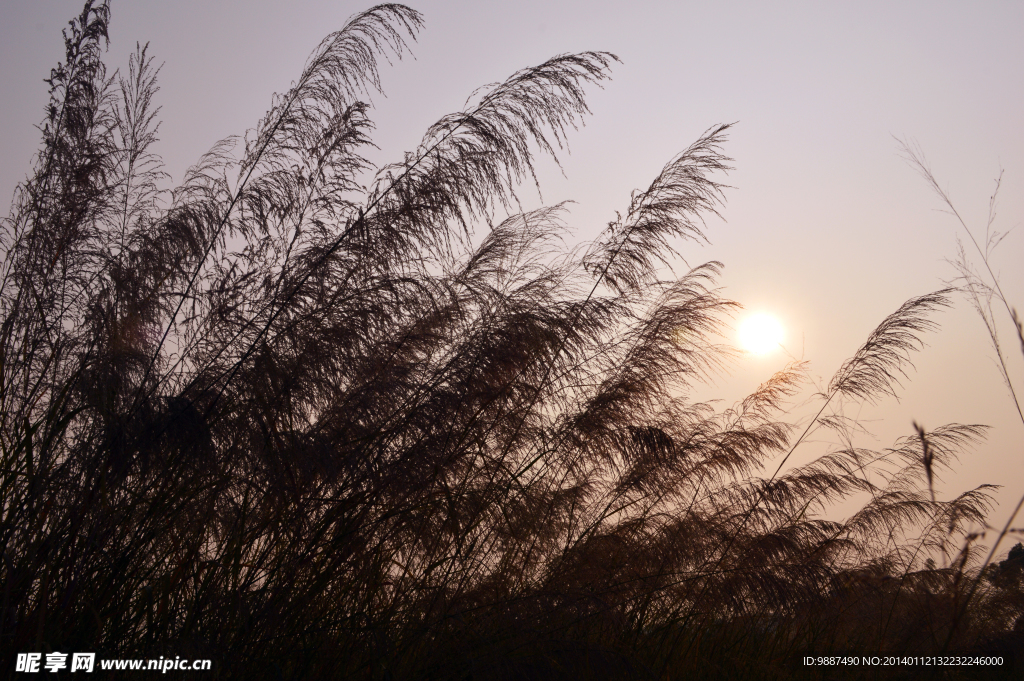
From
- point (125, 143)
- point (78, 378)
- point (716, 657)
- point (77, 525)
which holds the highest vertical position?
A: point (125, 143)

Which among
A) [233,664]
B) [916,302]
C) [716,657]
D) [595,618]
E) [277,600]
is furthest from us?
[916,302]

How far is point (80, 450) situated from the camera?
2342 millimetres

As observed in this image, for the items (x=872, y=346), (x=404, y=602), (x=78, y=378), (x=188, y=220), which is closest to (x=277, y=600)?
(x=404, y=602)

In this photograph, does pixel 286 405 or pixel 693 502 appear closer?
pixel 286 405

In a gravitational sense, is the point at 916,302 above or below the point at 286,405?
above

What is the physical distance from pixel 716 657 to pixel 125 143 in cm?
444

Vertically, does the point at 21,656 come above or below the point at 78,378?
below

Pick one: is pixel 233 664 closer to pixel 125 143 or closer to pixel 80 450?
pixel 80 450

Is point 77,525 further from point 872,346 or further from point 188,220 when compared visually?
point 872,346

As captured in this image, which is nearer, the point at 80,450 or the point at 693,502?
the point at 80,450

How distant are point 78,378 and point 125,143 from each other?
186 centimetres

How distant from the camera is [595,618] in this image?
9.46 ft

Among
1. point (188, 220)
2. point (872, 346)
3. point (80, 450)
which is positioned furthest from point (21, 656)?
point (872, 346)

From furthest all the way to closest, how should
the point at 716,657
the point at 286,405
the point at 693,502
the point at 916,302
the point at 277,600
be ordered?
the point at 916,302, the point at 693,502, the point at 716,657, the point at 286,405, the point at 277,600
